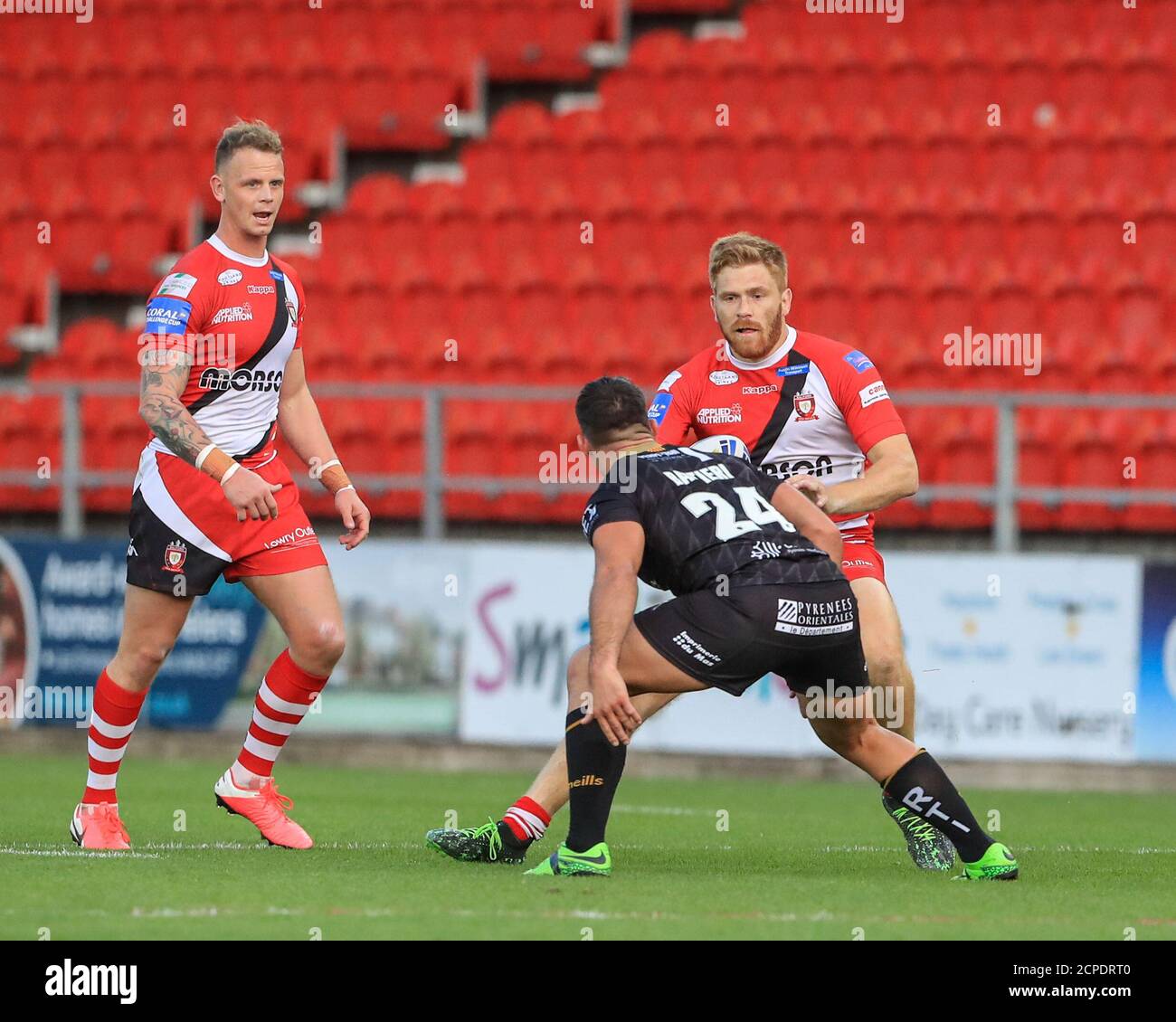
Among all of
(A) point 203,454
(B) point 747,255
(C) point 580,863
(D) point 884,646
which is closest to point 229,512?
(A) point 203,454

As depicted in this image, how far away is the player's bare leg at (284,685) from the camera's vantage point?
7.39 meters

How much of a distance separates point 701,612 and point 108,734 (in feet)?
7.86

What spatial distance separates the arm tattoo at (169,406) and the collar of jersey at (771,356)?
204 centimetres

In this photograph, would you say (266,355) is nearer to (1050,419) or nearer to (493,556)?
(493,556)

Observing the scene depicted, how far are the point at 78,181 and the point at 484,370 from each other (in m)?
4.68

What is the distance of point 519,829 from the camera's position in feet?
23.2

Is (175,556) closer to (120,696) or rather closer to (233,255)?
(120,696)

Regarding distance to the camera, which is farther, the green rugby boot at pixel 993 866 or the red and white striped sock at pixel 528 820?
the red and white striped sock at pixel 528 820

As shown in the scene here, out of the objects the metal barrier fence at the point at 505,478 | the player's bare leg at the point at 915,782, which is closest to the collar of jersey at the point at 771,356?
the player's bare leg at the point at 915,782

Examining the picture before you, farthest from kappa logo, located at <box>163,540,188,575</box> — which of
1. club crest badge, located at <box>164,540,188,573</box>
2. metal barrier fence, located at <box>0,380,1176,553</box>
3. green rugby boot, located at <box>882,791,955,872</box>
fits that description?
metal barrier fence, located at <box>0,380,1176,553</box>

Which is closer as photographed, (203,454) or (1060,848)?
(203,454)

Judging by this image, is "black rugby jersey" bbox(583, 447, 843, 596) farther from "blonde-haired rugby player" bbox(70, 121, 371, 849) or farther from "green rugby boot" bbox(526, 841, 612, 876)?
"blonde-haired rugby player" bbox(70, 121, 371, 849)

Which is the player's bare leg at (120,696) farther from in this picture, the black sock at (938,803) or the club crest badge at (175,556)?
the black sock at (938,803)

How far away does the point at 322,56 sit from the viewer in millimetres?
18328
